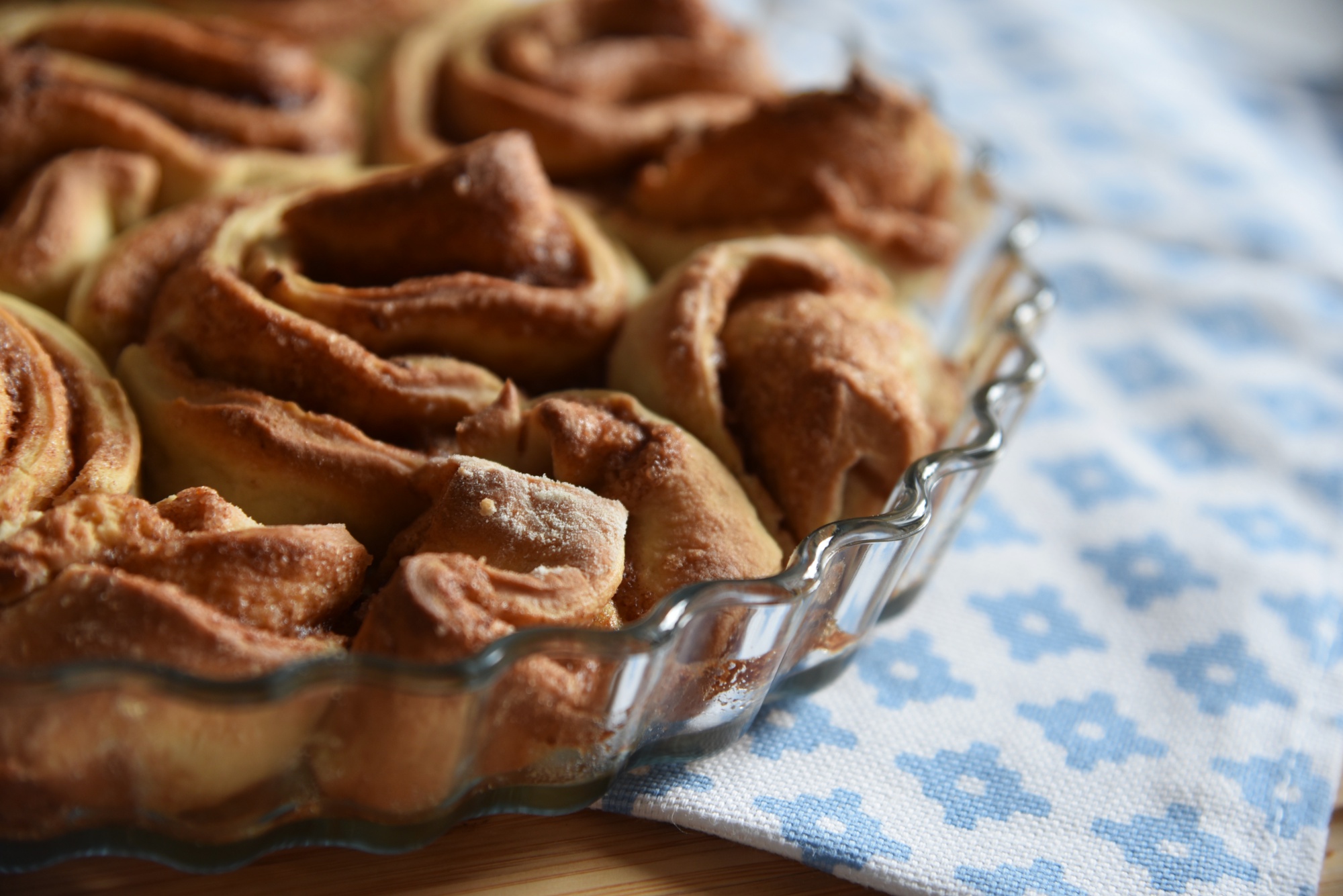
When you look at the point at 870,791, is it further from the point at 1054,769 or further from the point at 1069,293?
the point at 1069,293

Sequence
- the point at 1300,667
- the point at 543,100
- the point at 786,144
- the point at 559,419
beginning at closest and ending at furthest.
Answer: the point at 559,419 < the point at 1300,667 < the point at 786,144 < the point at 543,100

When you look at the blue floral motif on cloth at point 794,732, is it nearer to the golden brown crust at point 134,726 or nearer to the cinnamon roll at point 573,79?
the golden brown crust at point 134,726

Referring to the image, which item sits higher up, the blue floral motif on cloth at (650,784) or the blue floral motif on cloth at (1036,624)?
the blue floral motif on cloth at (1036,624)

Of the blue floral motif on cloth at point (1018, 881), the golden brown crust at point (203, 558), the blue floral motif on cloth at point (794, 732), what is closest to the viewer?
the golden brown crust at point (203, 558)

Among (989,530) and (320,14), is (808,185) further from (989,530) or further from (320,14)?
(320,14)

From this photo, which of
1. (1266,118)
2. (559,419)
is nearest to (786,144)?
(559,419)

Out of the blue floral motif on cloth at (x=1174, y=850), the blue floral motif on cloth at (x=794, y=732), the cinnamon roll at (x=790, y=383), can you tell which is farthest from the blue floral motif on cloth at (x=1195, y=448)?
the blue floral motif on cloth at (x=794, y=732)

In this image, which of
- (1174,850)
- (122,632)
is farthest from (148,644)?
(1174,850)
